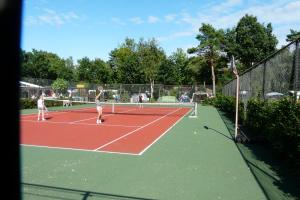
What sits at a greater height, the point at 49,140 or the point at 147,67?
the point at 147,67

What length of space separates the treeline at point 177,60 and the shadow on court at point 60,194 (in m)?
53.2

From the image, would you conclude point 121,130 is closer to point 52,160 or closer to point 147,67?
point 52,160

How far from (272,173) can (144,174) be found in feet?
8.82

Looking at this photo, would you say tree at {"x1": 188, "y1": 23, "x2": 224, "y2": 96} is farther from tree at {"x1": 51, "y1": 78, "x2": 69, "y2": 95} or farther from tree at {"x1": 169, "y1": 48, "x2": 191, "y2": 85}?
tree at {"x1": 51, "y1": 78, "x2": 69, "y2": 95}

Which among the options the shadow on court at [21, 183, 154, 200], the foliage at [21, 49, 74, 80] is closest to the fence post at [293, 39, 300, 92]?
the shadow on court at [21, 183, 154, 200]

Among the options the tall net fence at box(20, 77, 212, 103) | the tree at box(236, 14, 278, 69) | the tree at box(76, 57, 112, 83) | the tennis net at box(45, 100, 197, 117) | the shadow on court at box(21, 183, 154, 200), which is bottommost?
the shadow on court at box(21, 183, 154, 200)

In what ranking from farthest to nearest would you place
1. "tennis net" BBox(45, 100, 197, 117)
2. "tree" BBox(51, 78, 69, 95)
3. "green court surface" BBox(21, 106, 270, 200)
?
"tree" BBox(51, 78, 69, 95) → "tennis net" BBox(45, 100, 197, 117) → "green court surface" BBox(21, 106, 270, 200)

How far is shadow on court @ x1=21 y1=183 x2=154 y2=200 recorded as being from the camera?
19.8ft

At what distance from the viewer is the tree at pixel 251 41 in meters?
79.6

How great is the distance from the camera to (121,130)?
16312 millimetres

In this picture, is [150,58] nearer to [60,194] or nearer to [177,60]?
[177,60]

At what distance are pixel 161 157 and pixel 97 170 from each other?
→ 84.9 inches

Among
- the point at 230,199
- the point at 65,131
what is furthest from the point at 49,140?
the point at 230,199

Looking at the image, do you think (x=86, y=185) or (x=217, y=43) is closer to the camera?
(x=86, y=185)
